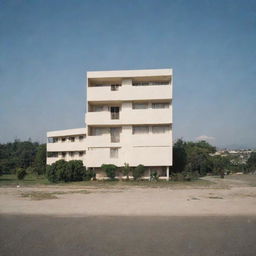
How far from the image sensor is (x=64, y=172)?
26.8m

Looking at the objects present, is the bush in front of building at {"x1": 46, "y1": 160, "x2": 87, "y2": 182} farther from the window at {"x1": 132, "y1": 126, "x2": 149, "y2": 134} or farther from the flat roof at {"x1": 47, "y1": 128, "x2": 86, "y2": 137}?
the flat roof at {"x1": 47, "y1": 128, "x2": 86, "y2": 137}

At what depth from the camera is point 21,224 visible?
32.8 feet

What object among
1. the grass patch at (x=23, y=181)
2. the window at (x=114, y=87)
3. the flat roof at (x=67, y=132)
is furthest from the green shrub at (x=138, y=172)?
the flat roof at (x=67, y=132)

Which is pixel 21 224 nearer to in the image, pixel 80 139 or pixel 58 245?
pixel 58 245

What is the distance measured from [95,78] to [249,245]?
25.8 meters

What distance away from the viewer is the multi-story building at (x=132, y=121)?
2884cm

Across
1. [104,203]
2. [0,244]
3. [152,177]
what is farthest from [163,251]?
[152,177]

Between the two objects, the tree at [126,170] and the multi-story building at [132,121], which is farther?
the multi-story building at [132,121]

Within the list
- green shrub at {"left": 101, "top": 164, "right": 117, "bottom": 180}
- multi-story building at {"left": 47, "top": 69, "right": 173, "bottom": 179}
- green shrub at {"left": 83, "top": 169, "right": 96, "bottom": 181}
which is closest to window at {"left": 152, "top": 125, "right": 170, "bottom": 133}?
multi-story building at {"left": 47, "top": 69, "right": 173, "bottom": 179}

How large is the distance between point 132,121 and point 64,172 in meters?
9.83

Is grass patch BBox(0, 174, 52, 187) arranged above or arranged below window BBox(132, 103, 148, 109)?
below

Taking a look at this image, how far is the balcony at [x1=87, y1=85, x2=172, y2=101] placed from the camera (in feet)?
95.6

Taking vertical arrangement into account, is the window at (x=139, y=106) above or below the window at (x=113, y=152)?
above

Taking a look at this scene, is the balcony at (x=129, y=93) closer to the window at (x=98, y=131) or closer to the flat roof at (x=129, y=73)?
the flat roof at (x=129, y=73)
